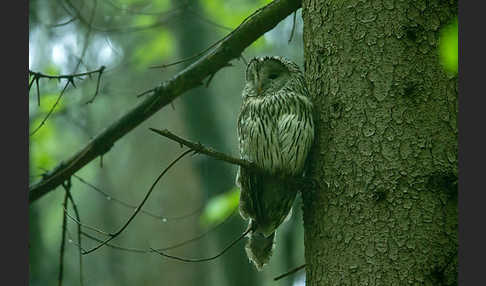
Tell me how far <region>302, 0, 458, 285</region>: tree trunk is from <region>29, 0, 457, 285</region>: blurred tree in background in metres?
0.02

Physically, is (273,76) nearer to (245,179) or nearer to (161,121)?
(245,179)

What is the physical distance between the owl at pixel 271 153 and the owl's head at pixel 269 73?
22mm

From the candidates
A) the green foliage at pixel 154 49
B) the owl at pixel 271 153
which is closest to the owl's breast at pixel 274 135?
the owl at pixel 271 153

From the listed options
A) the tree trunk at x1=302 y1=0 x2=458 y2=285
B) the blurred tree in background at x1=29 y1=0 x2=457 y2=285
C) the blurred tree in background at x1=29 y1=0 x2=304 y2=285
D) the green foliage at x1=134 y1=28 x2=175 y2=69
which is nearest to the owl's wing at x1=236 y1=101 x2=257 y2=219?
the blurred tree in background at x1=29 y1=0 x2=457 y2=285

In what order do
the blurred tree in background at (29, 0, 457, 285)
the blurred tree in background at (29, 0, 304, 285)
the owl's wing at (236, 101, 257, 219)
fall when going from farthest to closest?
the blurred tree in background at (29, 0, 304, 285)
the owl's wing at (236, 101, 257, 219)
the blurred tree in background at (29, 0, 457, 285)

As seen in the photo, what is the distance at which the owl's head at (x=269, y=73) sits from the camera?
3.64 m

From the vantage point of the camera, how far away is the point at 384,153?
2662 mm

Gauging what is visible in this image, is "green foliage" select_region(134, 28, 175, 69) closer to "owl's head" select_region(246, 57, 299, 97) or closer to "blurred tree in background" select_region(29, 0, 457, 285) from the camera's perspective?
"blurred tree in background" select_region(29, 0, 457, 285)

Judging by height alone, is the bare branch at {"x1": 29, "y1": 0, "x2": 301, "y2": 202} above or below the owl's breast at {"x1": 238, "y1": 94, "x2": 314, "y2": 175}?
above

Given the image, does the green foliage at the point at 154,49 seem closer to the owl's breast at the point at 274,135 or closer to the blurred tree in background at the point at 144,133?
the blurred tree in background at the point at 144,133

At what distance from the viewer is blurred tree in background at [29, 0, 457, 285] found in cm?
298

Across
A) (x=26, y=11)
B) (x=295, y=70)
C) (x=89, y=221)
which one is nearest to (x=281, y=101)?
Result: (x=295, y=70)

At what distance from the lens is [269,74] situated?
3.72 m

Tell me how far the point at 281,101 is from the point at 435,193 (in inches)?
44.9
